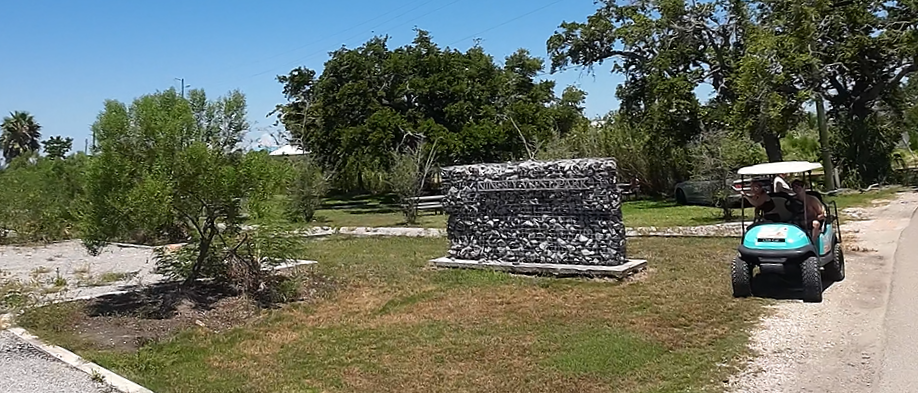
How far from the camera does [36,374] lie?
641 centimetres

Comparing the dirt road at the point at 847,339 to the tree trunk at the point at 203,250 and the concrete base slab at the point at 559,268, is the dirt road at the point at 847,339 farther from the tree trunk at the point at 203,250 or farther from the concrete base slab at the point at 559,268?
the tree trunk at the point at 203,250

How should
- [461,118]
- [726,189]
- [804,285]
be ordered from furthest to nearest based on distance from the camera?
1. [461,118]
2. [726,189]
3. [804,285]

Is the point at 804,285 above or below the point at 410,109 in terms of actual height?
below

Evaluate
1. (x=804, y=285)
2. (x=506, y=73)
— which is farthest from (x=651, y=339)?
(x=506, y=73)

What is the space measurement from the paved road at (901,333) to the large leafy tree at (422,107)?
18.2 m

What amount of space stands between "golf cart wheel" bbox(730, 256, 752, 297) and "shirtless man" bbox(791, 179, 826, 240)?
0.82 m

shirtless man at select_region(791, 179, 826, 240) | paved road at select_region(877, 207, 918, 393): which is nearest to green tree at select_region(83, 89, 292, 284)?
shirtless man at select_region(791, 179, 826, 240)

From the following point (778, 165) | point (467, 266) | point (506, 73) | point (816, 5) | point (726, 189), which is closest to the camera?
point (778, 165)

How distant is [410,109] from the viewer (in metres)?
30.5

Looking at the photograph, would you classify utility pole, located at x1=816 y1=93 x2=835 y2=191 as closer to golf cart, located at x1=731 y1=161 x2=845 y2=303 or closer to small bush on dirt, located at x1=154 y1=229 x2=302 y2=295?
golf cart, located at x1=731 y1=161 x2=845 y2=303

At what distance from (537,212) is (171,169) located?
193 inches

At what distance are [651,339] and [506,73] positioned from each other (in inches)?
1067

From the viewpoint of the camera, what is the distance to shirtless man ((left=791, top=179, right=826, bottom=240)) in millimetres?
8445

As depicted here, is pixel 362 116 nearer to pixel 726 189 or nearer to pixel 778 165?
pixel 726 189
